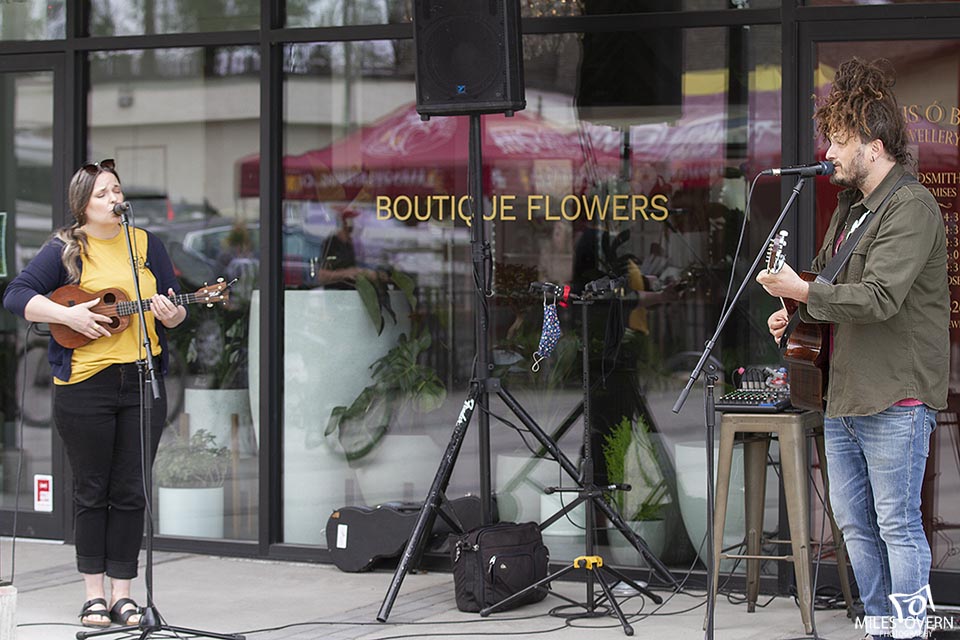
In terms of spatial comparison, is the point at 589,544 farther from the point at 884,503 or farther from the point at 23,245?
the point at 23,245

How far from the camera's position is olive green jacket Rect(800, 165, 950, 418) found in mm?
4223

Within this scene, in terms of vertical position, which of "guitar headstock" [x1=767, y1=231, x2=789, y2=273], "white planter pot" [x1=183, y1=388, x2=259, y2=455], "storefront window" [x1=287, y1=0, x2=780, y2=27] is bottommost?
"white planter pot" [x1=183, y1=388, x2=259, y2=455]

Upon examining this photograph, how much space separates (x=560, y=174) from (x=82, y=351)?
227 cm

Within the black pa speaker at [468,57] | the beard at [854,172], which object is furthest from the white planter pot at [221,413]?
the beard at [854,172]

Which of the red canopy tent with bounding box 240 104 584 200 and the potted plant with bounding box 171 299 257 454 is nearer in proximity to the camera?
the red canopy tent with bounding box 240 104 584 200

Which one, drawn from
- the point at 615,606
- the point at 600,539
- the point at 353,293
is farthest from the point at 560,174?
the point at 615,606

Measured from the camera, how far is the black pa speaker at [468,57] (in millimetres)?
5457

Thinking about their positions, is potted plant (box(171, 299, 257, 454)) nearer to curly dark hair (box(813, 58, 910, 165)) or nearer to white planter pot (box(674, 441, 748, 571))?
white planter pot (box(674, 441, 748, 571))

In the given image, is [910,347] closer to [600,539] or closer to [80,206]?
[600,539]

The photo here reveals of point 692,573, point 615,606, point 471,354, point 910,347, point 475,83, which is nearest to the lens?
point 910,347

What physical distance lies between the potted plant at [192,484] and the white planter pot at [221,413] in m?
0.04

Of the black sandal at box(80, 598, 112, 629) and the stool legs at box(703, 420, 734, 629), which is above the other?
the stool legs at box(703, 420, 734, 629)

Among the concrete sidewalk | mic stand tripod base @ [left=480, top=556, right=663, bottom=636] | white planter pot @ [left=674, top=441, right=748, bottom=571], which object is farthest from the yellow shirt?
white planter pot @ [left=674, top=441, right=748, bottom=571]

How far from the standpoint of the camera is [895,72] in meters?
5.67
